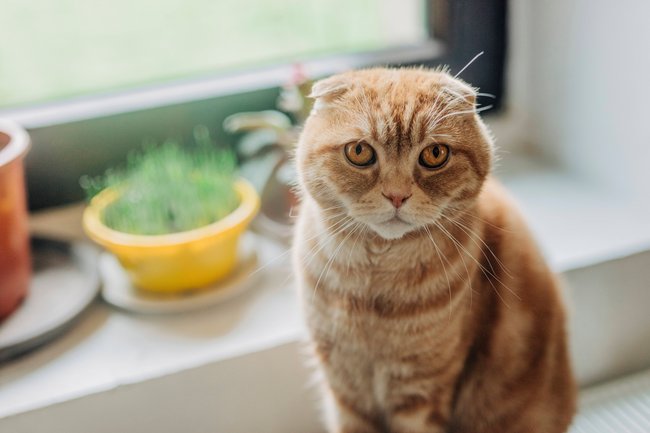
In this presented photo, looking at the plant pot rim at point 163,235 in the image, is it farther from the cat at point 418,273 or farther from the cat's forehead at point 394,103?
the cat's forehead at point 394,103

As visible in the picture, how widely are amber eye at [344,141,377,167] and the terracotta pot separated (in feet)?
1.75

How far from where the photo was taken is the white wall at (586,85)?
1.37 meters

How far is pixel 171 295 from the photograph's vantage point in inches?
51.4

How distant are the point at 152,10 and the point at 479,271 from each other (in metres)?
0.83

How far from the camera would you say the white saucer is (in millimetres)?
1284

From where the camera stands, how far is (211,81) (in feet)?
5.01

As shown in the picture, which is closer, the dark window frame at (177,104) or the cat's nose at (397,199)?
the cat's nose at (397,199)

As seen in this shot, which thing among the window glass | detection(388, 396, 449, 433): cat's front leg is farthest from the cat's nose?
the window glass

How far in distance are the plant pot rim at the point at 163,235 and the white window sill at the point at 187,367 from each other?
0.15m

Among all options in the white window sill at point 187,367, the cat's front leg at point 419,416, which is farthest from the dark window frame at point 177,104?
the cat's front leg at point 419,416

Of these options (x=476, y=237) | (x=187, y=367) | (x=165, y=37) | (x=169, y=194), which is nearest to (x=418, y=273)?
(x=476, y=237)

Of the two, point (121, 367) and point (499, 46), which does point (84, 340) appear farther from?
point (499, 46)

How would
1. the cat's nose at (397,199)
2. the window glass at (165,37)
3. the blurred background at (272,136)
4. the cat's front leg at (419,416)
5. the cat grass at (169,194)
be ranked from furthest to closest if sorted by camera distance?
1. the window glass at (165,37)
2. the cat grass at (169,194)
3. the blurred background at (272,136)
4. the cat's front leg at (419,416)
5. the cat's nose at (397,199)

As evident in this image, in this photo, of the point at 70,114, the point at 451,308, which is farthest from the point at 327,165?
the point at 70,114
